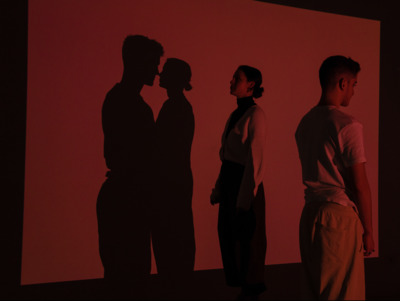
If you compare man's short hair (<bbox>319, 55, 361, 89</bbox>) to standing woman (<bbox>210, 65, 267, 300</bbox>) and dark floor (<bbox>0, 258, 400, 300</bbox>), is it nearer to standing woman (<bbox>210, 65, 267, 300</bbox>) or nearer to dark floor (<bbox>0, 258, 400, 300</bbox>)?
standing woman (<bbox>210, 65, 267, 300</bbox>)

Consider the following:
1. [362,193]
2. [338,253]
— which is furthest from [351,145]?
[338,253]

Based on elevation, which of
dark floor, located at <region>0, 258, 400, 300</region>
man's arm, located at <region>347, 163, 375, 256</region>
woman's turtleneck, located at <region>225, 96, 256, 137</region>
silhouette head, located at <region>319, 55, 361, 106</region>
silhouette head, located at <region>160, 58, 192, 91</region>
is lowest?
dark floor, located at <region>0, 258, 400, 300</region>

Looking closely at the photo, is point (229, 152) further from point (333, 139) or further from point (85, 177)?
point (85, 177)

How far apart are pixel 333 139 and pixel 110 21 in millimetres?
1651

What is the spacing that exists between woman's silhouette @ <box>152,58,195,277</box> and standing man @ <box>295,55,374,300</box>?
113 centimetres

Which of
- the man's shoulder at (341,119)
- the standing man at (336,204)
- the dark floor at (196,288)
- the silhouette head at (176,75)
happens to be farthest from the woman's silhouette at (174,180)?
the man's shoulder at (341,119)

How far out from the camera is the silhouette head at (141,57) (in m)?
2.58

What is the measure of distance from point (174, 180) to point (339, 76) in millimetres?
1338

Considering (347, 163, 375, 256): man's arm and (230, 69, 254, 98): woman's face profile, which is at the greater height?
(230, 69, 254, 98): woman's face profile

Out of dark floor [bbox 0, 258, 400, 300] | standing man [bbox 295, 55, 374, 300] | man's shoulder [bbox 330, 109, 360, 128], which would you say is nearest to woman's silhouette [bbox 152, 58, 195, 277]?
dark floor [bbox 0, 258, 400, 300]

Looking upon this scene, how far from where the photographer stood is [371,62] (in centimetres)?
318

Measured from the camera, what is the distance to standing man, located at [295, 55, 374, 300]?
5.23 ft

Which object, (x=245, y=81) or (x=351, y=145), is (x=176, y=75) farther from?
(x=351, y=145)

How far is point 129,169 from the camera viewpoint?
2572 mm
